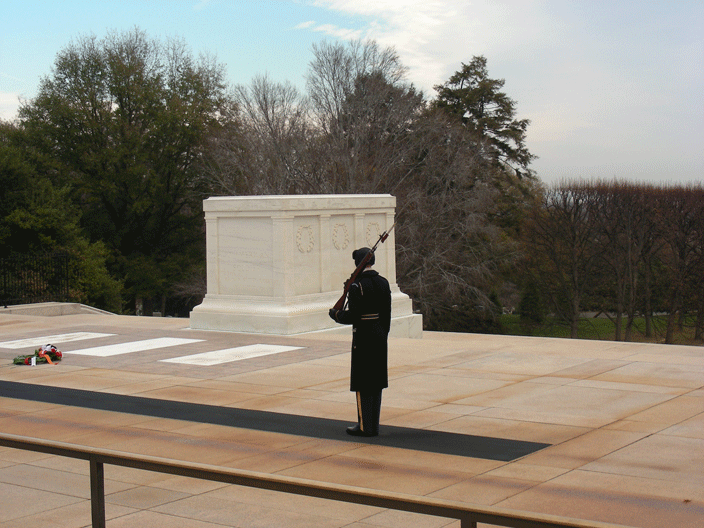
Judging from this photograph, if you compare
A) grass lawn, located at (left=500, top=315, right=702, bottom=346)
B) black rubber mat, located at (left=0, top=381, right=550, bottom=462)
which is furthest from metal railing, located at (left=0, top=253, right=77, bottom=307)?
grass lawn, located at (left=500, top=315, right=702, bottom=346)

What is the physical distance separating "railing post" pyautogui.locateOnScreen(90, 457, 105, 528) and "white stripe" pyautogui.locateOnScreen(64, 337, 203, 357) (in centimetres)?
960

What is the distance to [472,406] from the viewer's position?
8.64m

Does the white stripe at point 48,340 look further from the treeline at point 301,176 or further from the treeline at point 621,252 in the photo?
the treeline at point 621,252

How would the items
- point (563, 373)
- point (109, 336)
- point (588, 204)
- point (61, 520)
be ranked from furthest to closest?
point (588, 204) → point (109, 336) → point (563, 373) → point (61, 520)

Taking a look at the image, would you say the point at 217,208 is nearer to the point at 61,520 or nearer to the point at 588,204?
the point at 61,520

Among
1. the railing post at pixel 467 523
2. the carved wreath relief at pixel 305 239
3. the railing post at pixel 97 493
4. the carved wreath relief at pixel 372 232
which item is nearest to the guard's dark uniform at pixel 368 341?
the railing post at pixel 97 493

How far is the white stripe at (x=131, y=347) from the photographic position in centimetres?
1322

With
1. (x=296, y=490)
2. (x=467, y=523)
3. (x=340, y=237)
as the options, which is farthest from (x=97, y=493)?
(x=340, y=237)

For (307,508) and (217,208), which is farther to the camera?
(217,208)

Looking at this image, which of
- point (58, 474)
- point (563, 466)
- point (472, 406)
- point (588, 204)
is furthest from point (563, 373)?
point (588, 204)

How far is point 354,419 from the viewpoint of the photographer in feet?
26.6

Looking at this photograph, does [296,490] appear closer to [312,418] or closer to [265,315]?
[312,418]

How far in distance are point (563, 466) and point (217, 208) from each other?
34.5 ft

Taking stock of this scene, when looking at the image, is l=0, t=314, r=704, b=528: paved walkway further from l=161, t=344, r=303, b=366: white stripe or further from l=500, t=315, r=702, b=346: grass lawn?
l=500, t=315, r=702, b=346: grass lawn
